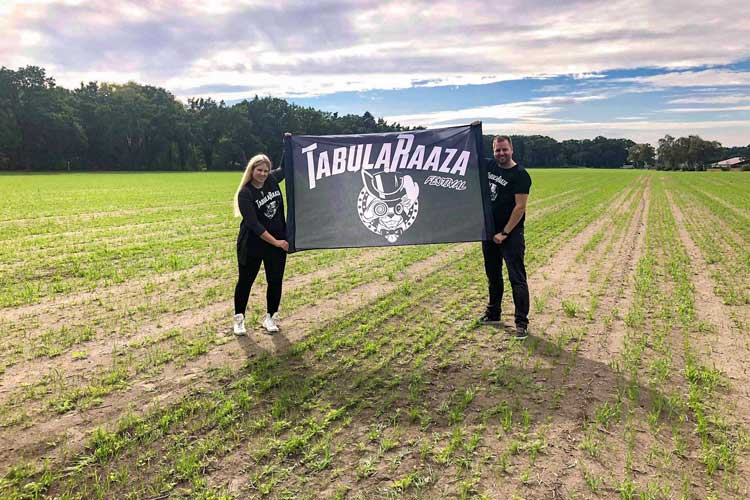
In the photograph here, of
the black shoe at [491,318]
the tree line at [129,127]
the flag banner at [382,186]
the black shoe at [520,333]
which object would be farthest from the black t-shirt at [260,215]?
the tree line at [129,127]

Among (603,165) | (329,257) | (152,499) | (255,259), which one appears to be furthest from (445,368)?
(603,165)

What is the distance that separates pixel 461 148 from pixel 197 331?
402 cm

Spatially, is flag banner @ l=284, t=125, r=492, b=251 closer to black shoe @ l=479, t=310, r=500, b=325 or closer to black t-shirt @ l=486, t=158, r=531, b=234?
black t-shirt @ l=486, t=158, r=531, b=234

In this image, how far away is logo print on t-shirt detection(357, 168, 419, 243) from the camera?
608cm

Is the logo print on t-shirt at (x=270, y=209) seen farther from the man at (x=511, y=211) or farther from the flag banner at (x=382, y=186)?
the man at (x=511, y=211)

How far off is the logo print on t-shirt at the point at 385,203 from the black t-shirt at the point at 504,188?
3.19 feet

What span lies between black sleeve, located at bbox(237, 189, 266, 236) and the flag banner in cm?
40

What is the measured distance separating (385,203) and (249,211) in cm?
162

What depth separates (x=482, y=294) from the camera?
8.26 metres

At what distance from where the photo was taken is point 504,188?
6.13 m

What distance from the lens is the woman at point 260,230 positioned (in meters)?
5.81

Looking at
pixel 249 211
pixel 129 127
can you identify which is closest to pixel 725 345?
pixel 249 211

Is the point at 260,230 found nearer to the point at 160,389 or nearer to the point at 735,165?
the point at 160,389

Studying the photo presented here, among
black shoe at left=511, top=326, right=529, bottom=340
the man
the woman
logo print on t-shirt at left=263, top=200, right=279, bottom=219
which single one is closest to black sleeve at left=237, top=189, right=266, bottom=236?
the woman
